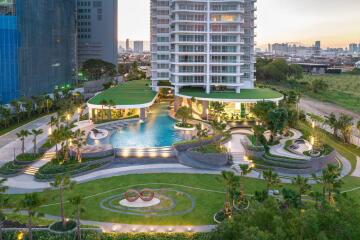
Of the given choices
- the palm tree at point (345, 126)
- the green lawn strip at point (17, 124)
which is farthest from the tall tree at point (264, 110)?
the green lawn strip at point (17, 124)

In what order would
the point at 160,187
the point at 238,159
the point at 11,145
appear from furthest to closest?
1. the point at 11,145
2. the point at 238,159
3. the point at 160,187

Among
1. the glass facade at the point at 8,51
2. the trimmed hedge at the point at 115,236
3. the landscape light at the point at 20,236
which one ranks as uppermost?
the glass facade at the point at 8,51

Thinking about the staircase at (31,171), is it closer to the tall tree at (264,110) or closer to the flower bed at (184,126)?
the flower bed at (184,126)

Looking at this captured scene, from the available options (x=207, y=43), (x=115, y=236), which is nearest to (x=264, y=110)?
(x=207, y=43)

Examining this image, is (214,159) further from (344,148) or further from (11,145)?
(11,145)

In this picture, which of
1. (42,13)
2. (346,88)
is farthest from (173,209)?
(346,88)

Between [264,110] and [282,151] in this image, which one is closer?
[282,151]
